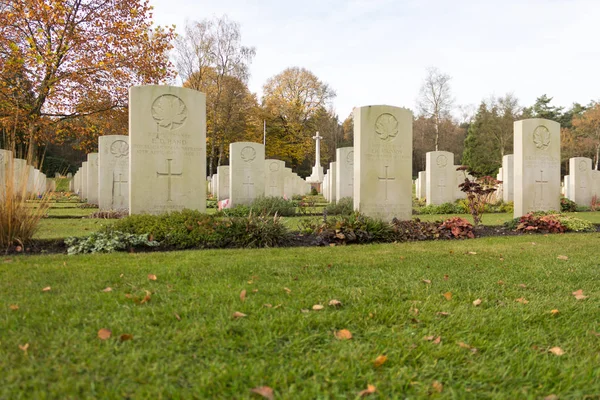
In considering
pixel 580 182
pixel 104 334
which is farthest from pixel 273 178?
pixel 104 334

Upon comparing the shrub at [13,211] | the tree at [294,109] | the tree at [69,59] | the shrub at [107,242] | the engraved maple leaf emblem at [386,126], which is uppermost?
the tree at [294,109]

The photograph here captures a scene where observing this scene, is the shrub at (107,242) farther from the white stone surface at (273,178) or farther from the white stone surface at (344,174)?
the white stone surface at (273,178)

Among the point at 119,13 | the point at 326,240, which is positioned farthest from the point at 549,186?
the point at 119,13

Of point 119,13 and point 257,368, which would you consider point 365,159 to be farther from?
point 119,13

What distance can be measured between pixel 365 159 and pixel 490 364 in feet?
21.5

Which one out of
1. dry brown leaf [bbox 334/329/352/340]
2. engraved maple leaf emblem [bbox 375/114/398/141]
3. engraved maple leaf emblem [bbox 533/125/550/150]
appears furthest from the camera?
engraved maple leaf emblem [bbox 533/125/550/150]

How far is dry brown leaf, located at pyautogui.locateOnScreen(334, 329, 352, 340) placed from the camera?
2.50 m

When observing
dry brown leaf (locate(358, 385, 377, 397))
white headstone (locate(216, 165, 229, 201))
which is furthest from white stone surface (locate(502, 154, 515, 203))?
dry brown leaf (locate(358, 385, 377, 397))

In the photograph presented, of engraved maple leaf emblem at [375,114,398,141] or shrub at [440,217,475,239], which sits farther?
engraved maple leaf emblem at [375,114,398,141]

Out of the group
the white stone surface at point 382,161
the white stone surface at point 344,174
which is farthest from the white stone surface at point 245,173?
the white stone surface at point 382,161

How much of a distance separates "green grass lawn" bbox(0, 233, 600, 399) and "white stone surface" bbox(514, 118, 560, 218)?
6.56 metres

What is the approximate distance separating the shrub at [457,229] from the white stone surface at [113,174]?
31.5 feet

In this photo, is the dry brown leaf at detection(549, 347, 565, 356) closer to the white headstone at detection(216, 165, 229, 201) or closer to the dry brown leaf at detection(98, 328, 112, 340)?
the dry brown leaf at detection(98, 328, 112, 340)

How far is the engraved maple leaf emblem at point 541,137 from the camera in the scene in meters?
10.5
